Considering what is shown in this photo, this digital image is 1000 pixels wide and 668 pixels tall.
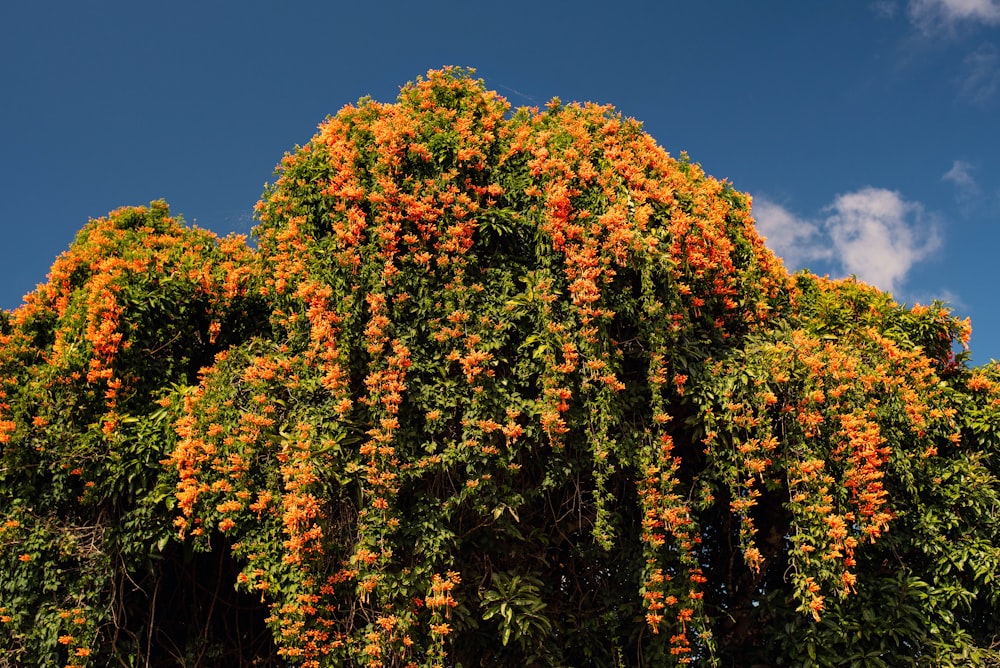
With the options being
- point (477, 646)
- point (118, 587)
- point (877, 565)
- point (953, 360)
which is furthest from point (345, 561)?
point (953, 360)

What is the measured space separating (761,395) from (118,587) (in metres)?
5.93

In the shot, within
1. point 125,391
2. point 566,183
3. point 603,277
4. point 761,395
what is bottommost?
point 125,391

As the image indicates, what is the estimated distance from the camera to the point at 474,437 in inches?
241

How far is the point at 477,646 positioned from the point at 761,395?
328 centimetres

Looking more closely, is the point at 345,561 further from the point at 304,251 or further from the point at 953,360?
the point at 953,360

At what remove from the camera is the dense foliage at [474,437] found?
6258mm

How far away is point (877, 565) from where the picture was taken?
25.3ft

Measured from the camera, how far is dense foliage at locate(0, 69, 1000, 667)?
626 cm

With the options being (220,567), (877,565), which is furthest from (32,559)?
(877,565)

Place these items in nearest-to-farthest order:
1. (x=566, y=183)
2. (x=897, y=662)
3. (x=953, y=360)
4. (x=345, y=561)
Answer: (x=345, y=561), (x=566, y=183), (x=897, y=662), (x=953, y=360)

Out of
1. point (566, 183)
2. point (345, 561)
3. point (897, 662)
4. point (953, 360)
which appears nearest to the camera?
point (345, 561)

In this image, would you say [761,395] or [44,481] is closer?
[761,395]

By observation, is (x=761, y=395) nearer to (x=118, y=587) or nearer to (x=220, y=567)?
(x=220, y=567)

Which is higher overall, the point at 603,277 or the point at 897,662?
the point at 603,277
